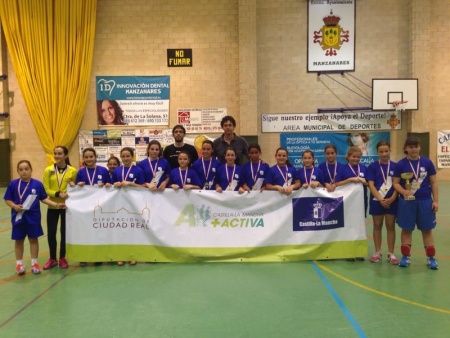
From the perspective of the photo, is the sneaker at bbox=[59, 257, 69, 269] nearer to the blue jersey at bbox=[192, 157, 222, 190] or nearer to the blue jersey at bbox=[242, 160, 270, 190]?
the blue jersey at bbox=[192, 157, 222, 190]

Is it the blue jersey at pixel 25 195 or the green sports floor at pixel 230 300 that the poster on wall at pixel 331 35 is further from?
the blue jersey at pixel 25 195

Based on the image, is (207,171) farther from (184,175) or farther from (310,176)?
(310,176)

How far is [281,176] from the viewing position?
15.5 feet

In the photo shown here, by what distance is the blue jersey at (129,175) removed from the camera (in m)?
4.70

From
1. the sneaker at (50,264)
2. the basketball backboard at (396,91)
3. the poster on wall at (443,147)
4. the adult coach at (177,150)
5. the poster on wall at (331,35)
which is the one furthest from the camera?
the poster on wall at (443,147)

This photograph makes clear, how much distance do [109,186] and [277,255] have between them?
7.65 ft

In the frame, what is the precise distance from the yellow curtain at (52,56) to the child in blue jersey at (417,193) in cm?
1009

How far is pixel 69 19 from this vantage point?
436 inches

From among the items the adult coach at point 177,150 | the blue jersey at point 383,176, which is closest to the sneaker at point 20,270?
the adult coach at point 177,150

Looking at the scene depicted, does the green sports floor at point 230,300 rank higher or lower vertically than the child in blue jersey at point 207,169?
lower

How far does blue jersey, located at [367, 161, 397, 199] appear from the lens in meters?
4.42

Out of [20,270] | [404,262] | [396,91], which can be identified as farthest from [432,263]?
[396,91]

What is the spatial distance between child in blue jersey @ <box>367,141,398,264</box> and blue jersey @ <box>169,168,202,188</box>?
7.49ft

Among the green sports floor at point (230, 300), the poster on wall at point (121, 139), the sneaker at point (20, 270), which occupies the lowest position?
the green sports floor at point (230, 300)
